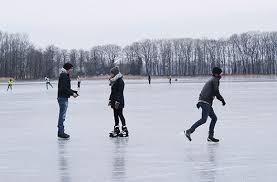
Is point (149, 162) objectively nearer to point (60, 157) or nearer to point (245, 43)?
point (60, 157)

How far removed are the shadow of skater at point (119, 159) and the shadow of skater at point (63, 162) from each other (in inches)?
24.7

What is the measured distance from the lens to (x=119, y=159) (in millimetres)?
8398

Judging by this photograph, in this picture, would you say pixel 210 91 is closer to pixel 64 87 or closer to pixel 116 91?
pixel 116 91

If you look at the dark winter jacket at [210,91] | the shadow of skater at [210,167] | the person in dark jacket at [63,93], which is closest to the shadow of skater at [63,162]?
the person in dark jacket at [63,93]

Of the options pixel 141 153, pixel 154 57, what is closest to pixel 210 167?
pixel 141 153

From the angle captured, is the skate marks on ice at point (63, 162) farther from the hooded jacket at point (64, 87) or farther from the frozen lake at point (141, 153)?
the hooded jacket at point (64, 87)

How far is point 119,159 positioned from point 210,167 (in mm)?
1602

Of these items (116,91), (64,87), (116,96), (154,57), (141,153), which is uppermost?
(154,57)

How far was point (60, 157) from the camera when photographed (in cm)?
866

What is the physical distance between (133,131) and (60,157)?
397cm

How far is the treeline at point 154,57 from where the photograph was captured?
127 metres

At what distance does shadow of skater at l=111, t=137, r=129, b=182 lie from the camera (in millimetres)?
6919

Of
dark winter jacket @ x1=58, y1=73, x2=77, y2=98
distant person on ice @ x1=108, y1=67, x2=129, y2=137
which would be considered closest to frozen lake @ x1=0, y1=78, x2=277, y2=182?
distant person on ice @ x1=108, y1=67, x2=129, y2=137

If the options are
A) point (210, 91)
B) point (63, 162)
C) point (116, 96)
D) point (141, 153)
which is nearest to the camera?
point (63, 162)
